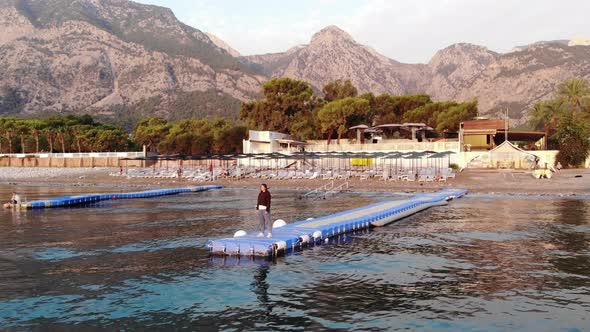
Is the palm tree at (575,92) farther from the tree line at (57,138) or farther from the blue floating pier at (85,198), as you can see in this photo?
the tree line at (57,138)

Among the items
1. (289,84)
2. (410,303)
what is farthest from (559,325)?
(289,84)

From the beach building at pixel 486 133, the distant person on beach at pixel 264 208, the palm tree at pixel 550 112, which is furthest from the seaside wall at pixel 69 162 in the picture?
the distant person on beach at pixel 264 208

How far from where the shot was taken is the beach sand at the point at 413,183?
1876 inches

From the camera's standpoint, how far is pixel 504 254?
1961cm

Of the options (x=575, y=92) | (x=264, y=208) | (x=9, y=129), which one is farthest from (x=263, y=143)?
(x=9, y=129)

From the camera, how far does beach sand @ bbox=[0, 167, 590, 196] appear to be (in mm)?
47650

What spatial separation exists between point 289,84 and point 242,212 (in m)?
67.0

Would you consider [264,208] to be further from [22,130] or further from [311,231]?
[22,130]

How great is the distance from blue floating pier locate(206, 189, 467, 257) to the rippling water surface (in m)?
0.66

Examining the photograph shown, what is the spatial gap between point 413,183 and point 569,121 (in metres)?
26.8

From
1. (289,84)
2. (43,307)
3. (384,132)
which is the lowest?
(43,307)

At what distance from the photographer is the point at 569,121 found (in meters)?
67.7

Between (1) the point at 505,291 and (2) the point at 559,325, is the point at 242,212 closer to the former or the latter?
(1) the point at 505,291

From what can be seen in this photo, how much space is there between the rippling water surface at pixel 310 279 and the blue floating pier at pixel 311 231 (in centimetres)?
66
